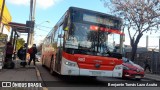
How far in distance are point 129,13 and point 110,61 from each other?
2094 cm

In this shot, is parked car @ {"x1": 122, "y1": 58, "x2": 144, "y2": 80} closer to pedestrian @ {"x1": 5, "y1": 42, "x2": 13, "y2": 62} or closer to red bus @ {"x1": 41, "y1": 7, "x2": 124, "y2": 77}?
red bus @ {"x1": 41, "y1": 7, "x2": 124, "y2": 77}

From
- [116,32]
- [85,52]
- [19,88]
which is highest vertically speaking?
[116,32]

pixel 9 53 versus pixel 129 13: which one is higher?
pixel 129 13

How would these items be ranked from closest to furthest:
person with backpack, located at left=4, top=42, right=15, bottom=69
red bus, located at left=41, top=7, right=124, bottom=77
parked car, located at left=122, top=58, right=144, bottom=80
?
1. red bus, located at left=41, top=7, right=124, bottom=77
2. person with backpack, located at left=4, top=42, right=15, bottom=69
3. parked car, located at left=122, top=58, right=144, bottom=80

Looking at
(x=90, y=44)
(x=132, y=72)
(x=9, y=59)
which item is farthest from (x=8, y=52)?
(x=132, y=72)

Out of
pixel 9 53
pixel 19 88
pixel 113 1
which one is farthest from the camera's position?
pixel 113 1

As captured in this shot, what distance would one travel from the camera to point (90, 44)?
44.0 ft

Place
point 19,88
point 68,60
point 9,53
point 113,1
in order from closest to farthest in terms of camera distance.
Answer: point 19,88 < point 68,60 < point 9,53 < point 113,1

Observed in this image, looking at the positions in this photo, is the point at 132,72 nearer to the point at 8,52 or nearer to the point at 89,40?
the point at 89,40

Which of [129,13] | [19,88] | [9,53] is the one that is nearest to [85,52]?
[19,88]

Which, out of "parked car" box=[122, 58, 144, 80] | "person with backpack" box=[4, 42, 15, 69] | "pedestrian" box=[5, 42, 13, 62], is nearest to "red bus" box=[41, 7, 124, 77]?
"parked car" box=[122, 58, 144, 80]

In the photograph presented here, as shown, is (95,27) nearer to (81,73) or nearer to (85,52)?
(85,52)

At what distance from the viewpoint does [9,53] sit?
19.2 meters

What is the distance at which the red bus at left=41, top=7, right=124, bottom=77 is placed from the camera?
13.2 meters
